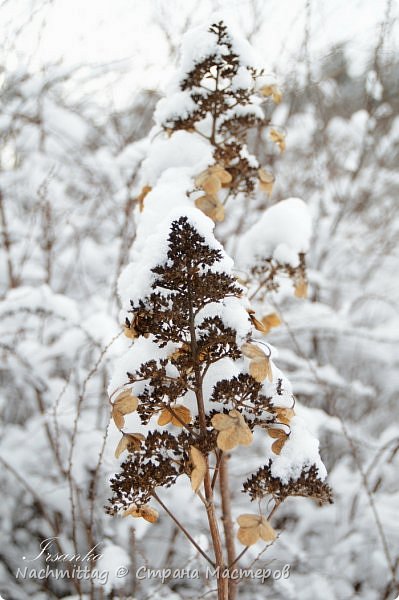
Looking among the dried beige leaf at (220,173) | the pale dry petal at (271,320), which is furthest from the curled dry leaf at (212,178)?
the pale dry petal at (271,320)

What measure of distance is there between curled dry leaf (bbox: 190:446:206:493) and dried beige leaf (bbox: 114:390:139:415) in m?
0.10

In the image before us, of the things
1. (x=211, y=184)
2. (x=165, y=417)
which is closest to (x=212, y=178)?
(x=211, y=184)

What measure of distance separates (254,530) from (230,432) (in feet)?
0.52

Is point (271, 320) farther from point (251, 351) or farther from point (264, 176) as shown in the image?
point (251, 351)

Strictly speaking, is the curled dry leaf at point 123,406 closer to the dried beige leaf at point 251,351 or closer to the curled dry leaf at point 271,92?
the dried beige leaf at point 251,351

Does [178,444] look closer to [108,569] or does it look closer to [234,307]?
[234,307]

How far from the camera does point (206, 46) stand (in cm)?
101

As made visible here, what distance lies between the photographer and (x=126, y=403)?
0.67m

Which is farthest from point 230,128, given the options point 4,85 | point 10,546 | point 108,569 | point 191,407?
point 10,546

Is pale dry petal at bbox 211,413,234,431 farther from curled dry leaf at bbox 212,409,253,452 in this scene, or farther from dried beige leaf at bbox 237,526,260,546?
dried beige leaf at bbox 237,526,260,546

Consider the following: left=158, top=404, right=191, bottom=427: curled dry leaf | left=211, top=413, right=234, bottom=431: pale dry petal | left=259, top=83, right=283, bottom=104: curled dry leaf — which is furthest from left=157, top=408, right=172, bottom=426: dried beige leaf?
left=259, top=83, right=283, bottom=104: curled dry leaf

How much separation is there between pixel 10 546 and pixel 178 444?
65.8 inches

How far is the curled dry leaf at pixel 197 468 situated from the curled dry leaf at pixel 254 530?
0.10m

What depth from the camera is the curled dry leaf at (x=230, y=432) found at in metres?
0.63
